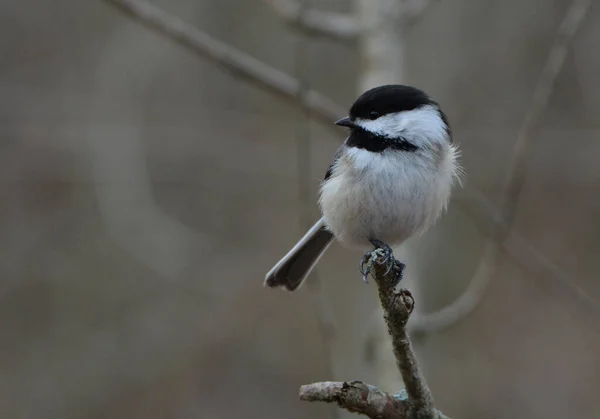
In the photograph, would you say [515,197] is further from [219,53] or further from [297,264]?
[219,53]

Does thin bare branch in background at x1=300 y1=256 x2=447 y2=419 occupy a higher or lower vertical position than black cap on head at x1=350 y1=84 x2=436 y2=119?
lower

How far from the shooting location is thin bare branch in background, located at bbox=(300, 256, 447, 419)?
1.97 metres

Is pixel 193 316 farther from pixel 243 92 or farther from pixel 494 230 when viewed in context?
pixel 494 230

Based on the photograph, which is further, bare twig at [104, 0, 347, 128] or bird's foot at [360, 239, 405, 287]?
bare twig at [104, 0, 347, 128]

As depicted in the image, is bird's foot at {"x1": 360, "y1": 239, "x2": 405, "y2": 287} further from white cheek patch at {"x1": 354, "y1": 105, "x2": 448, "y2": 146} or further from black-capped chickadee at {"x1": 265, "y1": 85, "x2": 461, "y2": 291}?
white cheek patch at {"x1": 354, "y1": 105, "x2": 448, "y2": 146}

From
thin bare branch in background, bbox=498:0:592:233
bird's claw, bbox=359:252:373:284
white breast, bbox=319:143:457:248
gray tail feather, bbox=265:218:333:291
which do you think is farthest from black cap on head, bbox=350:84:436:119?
thin bare branch in background, bbox=498:0:592:233

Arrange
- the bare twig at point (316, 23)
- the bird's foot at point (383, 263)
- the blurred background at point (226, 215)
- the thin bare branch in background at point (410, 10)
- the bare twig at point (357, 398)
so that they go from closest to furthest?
the bare twig at point (357, 398), the bird's foot at point (383, 263), the bare twig at point (316, 23), the thin bare branch in background at point (410, 10), the blurred background at point (226, 215)

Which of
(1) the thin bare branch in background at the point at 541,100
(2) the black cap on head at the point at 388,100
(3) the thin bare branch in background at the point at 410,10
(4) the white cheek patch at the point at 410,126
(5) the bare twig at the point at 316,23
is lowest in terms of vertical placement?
(4) the white cheek patch at the point at 410,126

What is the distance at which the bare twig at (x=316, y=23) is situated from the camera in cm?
363

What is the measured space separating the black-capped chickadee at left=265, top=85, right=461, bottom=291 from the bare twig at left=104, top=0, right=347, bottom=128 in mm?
695

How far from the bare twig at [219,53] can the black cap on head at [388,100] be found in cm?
72

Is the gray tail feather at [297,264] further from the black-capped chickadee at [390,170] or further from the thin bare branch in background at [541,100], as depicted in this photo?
the thin bare branch in background at [541,100]

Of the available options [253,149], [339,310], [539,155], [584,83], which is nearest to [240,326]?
[339,310]

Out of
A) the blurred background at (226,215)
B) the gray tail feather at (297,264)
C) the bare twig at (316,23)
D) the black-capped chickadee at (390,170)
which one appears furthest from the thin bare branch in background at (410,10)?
the blurred background at (226,215)
